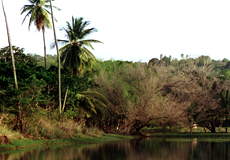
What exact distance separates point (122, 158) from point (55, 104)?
16880mm

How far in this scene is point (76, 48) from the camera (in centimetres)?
3762

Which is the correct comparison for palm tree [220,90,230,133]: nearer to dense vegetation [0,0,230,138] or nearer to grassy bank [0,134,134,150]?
dense vegetation [0,0,230,138]

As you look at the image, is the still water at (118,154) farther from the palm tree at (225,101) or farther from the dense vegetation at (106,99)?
the palm tree at (225,101)

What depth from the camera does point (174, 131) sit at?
4500 cm

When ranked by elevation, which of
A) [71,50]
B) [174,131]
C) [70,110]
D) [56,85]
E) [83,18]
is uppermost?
[83,18]

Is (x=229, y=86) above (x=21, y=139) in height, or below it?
above

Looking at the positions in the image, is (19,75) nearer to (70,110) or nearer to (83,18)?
(70,110)

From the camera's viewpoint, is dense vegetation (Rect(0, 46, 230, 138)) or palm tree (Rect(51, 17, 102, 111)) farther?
palm tree (Rect(51, 17, 102, 111))

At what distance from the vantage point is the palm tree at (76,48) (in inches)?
1470

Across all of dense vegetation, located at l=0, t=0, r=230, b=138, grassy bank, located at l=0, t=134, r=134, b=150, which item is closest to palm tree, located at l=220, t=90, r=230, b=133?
dense vegetation, located at l=0, t=0, r=230, b=138

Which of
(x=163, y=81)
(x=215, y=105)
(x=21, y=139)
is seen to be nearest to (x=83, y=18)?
(x=163, y=81)

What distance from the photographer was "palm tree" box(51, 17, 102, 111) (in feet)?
123

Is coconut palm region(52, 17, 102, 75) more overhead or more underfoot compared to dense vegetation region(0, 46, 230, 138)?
more overhead

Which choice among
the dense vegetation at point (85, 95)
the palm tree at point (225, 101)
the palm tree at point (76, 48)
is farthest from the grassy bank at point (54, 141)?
the palm tree at point (225, 101)
